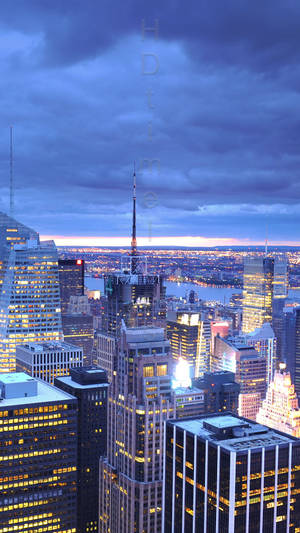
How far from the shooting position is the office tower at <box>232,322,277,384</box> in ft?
612

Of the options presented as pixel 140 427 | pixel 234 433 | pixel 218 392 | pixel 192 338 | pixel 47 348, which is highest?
pixel 234 433

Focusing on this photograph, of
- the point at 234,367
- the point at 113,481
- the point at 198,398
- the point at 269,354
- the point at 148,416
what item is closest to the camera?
the point at 148,416

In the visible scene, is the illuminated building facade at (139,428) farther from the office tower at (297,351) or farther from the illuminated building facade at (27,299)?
the office tower at (297,351)

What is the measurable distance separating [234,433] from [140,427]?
2246cm

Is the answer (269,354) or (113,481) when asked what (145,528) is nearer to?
(113,481)

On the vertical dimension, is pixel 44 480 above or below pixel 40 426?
below

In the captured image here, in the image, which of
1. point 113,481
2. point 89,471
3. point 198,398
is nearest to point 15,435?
point 113,481

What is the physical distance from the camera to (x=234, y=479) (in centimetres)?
5506

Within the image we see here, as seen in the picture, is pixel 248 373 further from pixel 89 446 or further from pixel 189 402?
pixel 89 446

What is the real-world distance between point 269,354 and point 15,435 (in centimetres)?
12266

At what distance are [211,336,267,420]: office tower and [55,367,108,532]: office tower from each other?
70422mm

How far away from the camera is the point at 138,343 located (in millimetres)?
82000

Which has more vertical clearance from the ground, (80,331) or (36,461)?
(80,331)

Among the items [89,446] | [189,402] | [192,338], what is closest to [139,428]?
[89,446]
